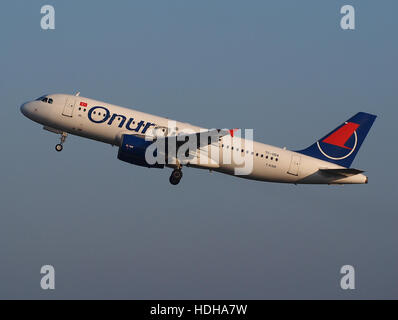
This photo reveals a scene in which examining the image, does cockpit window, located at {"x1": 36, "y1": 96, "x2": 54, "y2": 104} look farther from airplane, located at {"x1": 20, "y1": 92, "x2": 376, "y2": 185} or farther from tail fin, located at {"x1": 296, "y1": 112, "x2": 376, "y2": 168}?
tail fin, located at {"x1": 296, "y1": 112, "x2": 376, "y2": 168}

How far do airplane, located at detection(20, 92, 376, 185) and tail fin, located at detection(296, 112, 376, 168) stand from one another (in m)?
0.37

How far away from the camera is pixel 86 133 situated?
64.4 metres

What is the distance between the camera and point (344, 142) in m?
69.2

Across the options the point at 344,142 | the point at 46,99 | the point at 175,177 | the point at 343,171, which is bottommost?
the point at 175,177

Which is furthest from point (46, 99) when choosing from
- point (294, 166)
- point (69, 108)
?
point (294, 166)

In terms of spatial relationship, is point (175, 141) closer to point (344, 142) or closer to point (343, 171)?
point (343, 171)

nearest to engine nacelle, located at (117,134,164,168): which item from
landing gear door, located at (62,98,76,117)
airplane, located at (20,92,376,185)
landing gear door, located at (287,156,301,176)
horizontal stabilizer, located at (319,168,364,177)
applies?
airplane, located at (20,92,376,185)

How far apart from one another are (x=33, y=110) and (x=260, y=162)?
18.4 metres

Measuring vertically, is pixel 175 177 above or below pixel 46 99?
below

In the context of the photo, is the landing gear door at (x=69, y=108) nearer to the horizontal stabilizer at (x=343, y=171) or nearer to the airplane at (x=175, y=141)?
the airplane at (x=175, y=141)

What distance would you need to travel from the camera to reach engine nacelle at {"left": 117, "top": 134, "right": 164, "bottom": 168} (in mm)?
62875

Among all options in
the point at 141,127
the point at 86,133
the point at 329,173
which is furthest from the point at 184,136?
the point at 329,173

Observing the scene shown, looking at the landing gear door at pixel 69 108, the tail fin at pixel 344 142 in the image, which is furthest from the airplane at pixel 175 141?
the tail fin at pixel 344 142

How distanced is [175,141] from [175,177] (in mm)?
3219
